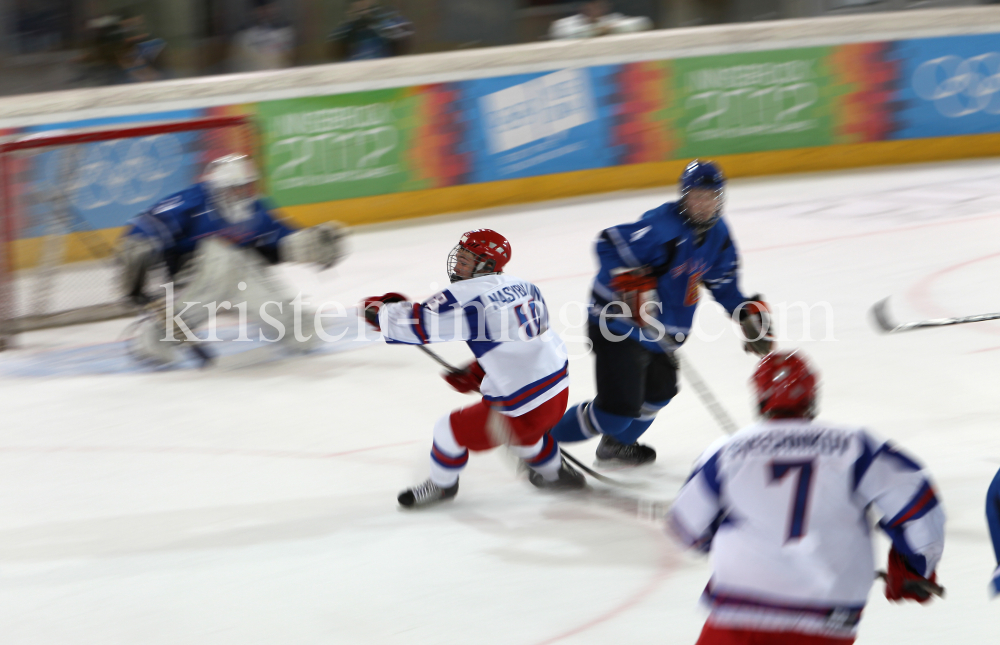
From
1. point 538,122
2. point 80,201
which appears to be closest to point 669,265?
point 80,201

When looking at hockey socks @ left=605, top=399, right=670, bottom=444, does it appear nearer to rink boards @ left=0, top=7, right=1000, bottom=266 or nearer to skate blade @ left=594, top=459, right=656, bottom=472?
skate blade @ left=594, top=459, right=656, bottom=472

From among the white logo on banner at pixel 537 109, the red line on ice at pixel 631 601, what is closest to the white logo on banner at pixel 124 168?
the white logo on banner at pixel 537 109

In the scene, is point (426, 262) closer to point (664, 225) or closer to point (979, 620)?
point (664, 225)

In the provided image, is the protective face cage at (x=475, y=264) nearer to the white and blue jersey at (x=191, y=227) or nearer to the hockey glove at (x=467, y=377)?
the hockey glove at (x=467, y=377)

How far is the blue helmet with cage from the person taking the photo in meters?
3.91

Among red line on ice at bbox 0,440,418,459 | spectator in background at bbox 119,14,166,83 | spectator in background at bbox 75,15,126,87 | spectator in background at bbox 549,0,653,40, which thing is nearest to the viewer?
red line on ice at bbox 0,440,418,459

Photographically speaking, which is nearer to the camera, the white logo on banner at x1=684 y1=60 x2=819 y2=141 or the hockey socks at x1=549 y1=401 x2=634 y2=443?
the hockey socks at x1=549 y1=401 x2=634 y2=443

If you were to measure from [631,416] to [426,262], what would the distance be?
4658 mm

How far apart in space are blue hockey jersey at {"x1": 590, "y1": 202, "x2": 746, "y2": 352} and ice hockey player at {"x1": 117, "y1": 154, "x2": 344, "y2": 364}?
2.78 metres

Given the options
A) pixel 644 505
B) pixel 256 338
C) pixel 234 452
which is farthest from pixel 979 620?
pixel 256 338

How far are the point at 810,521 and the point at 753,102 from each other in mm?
9678

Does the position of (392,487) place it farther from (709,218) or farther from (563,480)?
(709,218)

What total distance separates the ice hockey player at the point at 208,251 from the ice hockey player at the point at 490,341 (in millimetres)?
2691

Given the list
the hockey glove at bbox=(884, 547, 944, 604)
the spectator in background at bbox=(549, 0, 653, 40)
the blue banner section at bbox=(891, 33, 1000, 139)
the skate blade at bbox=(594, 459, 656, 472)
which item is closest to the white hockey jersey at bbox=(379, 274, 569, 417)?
the skate blade at bbox=(594, 459, 656, 472)
